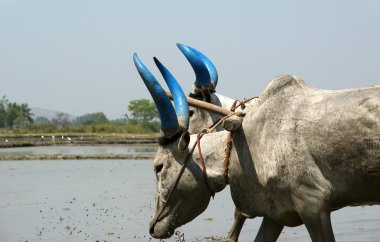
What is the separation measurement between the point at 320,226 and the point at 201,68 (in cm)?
324

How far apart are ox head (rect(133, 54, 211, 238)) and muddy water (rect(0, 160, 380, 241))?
57.5 inches

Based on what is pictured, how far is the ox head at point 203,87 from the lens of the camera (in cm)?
767

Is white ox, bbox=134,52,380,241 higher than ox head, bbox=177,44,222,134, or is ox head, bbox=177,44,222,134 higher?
ox head, bbox=177,44,222,134

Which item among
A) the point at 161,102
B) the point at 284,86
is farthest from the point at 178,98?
the point at 284,86

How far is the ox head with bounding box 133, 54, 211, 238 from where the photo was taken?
5.44m

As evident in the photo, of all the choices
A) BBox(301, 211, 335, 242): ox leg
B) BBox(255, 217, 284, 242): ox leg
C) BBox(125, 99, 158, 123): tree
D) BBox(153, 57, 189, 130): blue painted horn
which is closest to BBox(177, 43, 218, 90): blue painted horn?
BBox(153, 57, 189, 130): blue painted horn

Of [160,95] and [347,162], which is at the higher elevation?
[160,95]

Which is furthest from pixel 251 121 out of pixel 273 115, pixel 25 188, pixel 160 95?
pixel 25 188

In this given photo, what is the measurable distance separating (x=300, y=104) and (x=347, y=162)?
1.89 ft

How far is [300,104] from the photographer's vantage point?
5.02 metres

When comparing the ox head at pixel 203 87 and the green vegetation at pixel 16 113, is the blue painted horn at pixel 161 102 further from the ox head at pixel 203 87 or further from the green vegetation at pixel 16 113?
the green vegetation at pixel 16 113

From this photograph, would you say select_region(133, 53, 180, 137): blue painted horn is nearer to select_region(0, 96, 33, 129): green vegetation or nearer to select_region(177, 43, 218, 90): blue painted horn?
select_region(177, 43, 218, 90): blue painted horn

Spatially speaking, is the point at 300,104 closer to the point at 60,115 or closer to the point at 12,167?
the point at 12,167

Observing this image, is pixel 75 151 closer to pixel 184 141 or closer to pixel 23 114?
pixel 184 141
